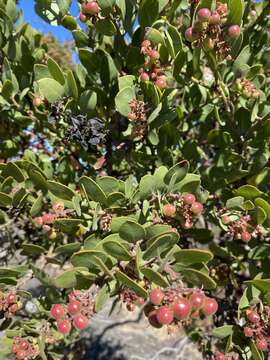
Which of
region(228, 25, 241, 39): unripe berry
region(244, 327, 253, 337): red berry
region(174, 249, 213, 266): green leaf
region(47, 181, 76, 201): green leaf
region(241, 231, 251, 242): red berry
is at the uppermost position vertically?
region(228, 25, 241, 39): unripe berry

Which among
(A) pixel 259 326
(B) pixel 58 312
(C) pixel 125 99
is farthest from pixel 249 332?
(C) pixel 125 99

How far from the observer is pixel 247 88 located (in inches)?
66.9

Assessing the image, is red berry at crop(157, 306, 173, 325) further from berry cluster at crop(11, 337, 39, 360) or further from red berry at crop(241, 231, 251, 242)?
berry cluster at crop(11, 337, 39, 360)

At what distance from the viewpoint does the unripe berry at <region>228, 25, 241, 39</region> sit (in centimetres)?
141

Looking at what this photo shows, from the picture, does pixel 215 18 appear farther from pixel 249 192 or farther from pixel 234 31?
pixel 249 192

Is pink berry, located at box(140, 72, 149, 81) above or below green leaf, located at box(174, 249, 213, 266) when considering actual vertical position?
above

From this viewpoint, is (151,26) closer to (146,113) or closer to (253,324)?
(146,113)

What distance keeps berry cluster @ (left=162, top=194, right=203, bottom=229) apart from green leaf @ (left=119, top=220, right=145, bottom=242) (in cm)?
17

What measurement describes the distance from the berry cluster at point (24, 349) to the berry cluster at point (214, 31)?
1323 mm

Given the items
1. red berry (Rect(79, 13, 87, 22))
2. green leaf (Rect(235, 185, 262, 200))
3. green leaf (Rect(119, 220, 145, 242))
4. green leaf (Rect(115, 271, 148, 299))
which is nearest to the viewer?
green leaf (Rect(115, 271, 148, 299))

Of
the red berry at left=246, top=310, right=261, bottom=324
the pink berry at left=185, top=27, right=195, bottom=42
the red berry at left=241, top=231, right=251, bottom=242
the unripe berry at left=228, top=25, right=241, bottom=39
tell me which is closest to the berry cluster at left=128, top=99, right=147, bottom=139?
the pink berry at left=185, top=27, right=195, bottom=42

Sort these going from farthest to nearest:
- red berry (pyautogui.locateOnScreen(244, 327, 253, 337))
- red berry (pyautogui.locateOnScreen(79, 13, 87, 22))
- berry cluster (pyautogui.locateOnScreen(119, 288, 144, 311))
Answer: red berry (pyautogui.locateOnScreen(79, 13, 87, 22)) → red berry (pyautogui.locateOnScreen(244, 327, 253, 337)) → berry cluster (pyautogui.locateOnScreen(119, 288, 144, 311))

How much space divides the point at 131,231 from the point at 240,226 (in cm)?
52

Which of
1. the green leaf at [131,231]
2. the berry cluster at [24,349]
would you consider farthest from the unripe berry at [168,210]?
the berry cluster at [24,349]
